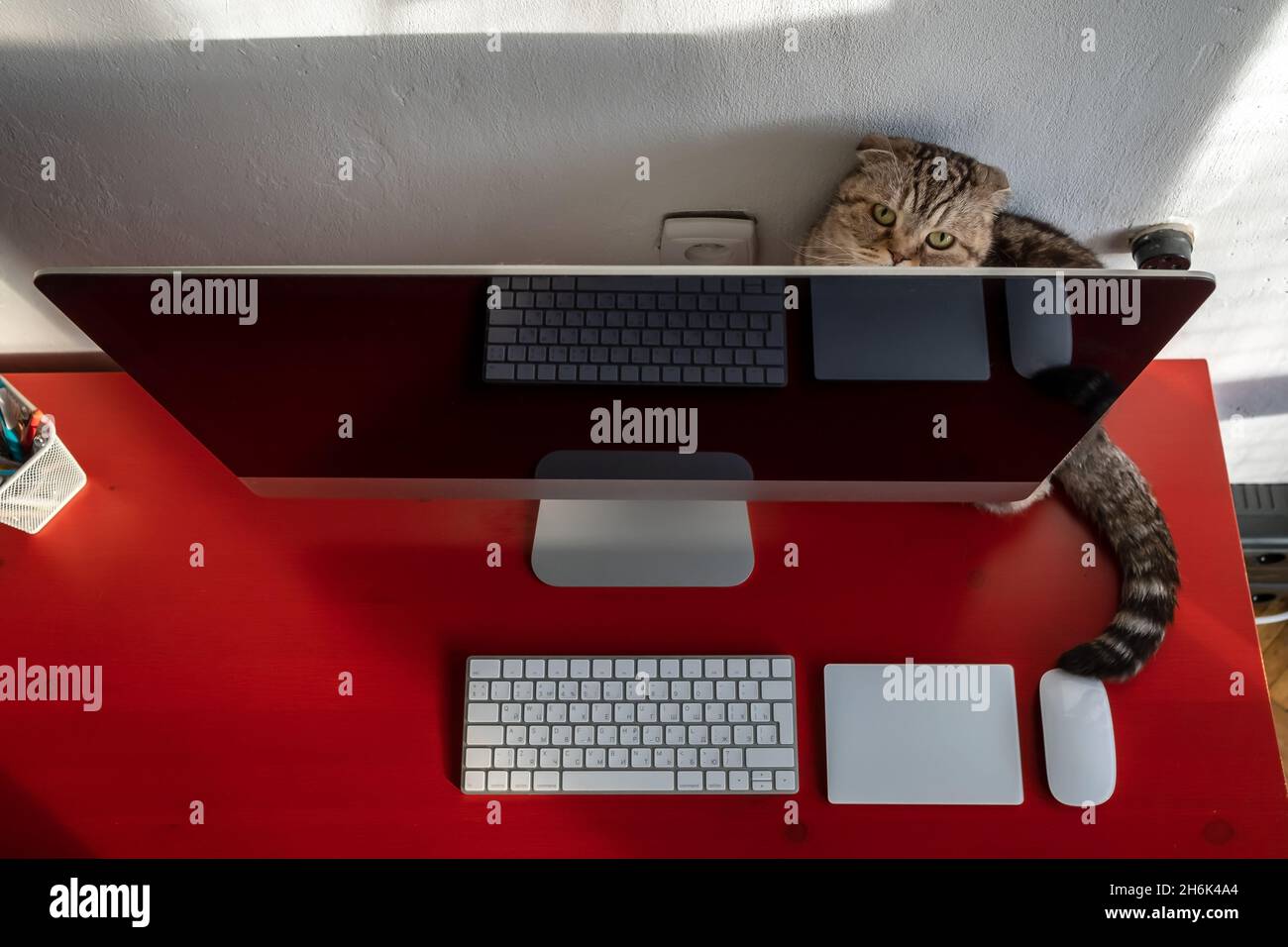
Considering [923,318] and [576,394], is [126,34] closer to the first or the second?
[576,394]

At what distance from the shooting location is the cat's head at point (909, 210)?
0.85 metres

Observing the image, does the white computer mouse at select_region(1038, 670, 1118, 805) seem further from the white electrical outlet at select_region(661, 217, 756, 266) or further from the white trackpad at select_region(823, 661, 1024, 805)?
the white electrical outlet at select_region(661, 217, 756, 266)

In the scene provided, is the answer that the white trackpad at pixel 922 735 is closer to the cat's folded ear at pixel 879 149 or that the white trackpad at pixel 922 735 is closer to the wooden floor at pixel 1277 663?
the cat's folded ear at pixel 879 149

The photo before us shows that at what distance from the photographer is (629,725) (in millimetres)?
874

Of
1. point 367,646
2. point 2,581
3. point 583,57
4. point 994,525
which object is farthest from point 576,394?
point 2,581

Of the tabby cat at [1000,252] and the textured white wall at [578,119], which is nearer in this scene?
the textured white wall at [578,119]

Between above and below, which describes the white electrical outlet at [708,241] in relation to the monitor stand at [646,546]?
above

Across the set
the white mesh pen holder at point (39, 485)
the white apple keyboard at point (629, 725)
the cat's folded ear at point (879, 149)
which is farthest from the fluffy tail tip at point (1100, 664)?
the white mesh pen holder at point (39, 485)

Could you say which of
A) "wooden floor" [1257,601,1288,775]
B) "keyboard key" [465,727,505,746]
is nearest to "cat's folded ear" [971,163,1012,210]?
"keyboard key" [465,727,505,746]

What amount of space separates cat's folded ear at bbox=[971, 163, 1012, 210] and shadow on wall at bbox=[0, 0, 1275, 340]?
0.09ft

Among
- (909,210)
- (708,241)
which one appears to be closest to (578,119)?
(708,241)

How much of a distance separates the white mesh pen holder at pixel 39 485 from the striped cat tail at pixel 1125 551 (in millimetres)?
1134

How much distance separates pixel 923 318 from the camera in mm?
723
